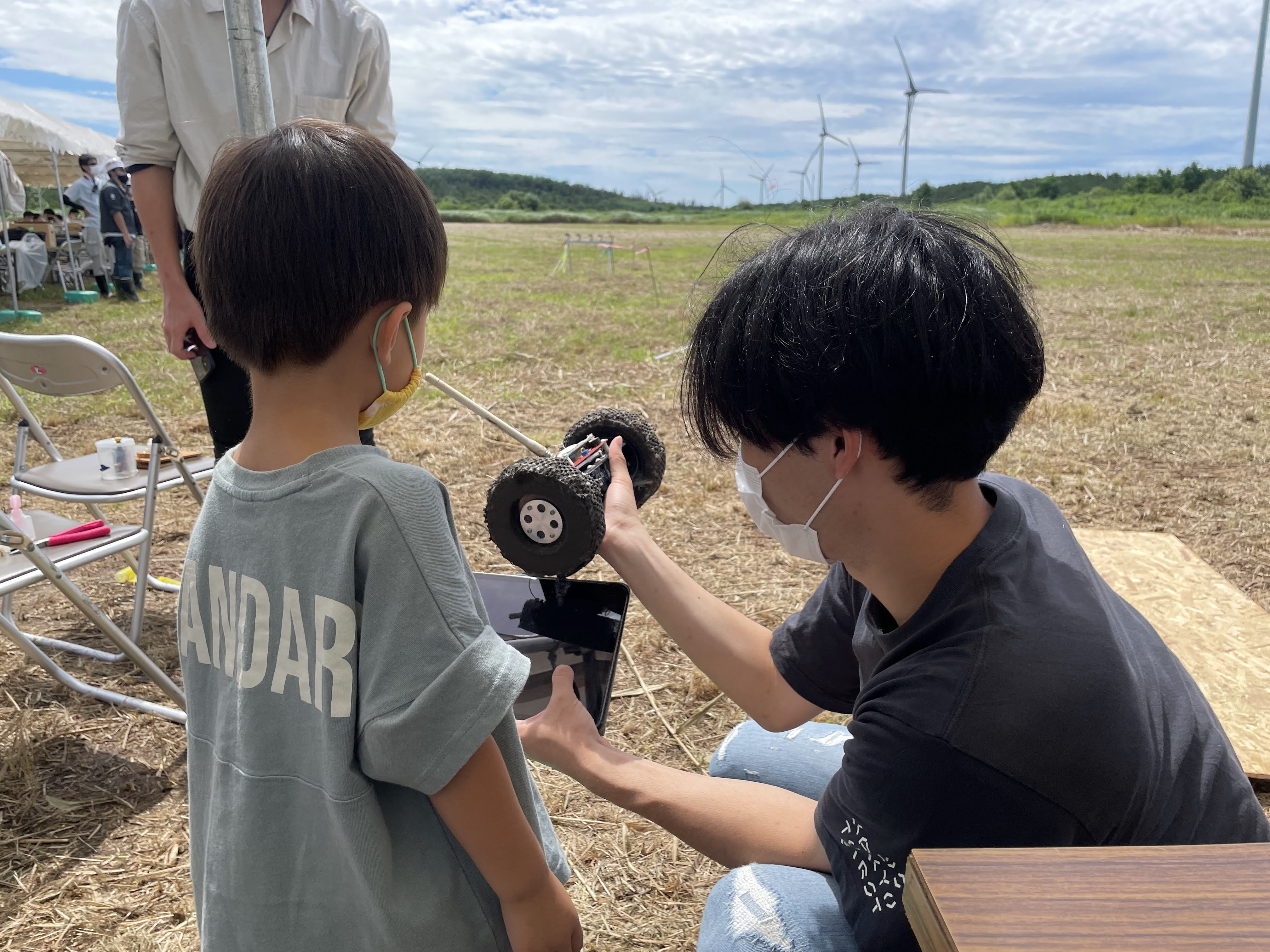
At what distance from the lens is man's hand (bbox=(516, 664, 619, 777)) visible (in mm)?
1773

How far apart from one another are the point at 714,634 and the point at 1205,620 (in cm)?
241

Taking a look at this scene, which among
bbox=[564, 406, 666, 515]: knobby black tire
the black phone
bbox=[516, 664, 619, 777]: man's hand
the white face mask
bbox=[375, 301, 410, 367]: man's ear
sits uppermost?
bbox=[375, 301, 410, 367]: man's ear

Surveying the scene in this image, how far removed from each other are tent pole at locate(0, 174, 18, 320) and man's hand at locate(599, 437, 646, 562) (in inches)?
473

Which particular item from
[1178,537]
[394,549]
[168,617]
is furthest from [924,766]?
[1178,537]

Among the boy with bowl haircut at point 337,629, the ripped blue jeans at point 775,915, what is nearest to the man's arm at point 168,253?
the boy with bowl haircut at point 337,629

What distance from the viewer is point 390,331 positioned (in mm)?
1157

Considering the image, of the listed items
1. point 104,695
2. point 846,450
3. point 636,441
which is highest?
point 846,450

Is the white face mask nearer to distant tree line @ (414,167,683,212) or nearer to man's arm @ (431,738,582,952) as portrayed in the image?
man's arm @ (431,738,582,952)

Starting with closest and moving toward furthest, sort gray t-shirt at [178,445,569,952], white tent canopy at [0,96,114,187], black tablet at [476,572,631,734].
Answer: gray t-shirt at [178,445,569,952]
black tablet at [476,572,631,734]
white tent canopy at [0,96,114,187]

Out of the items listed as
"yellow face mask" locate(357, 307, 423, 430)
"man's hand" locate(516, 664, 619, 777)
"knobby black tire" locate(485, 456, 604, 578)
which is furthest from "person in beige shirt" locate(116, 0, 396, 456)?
"yellow face mask" locate(357, 307, 423, 430)

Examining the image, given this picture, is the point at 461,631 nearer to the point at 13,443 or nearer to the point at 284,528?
the point at 284,528

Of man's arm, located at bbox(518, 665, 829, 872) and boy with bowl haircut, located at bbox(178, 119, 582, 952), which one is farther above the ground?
boy with bowl haircut, located at bbox(178, 119, 582, 952)

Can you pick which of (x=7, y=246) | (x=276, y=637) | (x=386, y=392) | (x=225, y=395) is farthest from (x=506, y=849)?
(x=7, y=246)

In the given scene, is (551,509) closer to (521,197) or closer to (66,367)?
(66,367)
